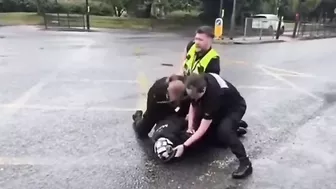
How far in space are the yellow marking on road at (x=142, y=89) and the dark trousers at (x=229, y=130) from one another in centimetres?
243

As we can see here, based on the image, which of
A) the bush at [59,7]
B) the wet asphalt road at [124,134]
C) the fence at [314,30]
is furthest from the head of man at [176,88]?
the bush at [59,7]

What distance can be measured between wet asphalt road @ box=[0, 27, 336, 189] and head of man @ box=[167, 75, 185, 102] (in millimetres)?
741

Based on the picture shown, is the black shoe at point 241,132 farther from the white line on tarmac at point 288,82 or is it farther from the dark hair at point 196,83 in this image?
the white line on tarmac at point 288,82

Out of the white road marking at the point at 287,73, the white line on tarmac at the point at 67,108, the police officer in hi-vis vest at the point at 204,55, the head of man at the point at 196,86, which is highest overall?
the police officer in hi-vis vest at the point at 204,55

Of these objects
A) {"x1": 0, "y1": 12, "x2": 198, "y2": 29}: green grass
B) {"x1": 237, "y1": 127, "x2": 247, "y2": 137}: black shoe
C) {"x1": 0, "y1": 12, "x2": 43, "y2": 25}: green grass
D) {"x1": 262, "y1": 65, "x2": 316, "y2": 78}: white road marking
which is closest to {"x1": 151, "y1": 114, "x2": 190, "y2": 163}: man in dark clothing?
{"x1": 237, "y1": 127, "x2": 247, "y2": 137}: black shoe

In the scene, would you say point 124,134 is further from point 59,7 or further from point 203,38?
point 59,7

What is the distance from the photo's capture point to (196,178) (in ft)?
14.4

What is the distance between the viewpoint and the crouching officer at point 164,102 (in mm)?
4762

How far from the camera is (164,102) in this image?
16.7 feet

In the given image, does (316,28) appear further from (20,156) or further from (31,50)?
(20,156)

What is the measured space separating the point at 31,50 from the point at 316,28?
24897mm

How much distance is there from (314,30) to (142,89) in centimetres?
2797

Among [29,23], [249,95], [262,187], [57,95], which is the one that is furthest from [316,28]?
[262,187]

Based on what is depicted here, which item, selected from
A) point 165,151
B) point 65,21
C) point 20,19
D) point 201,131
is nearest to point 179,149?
point 165,151
